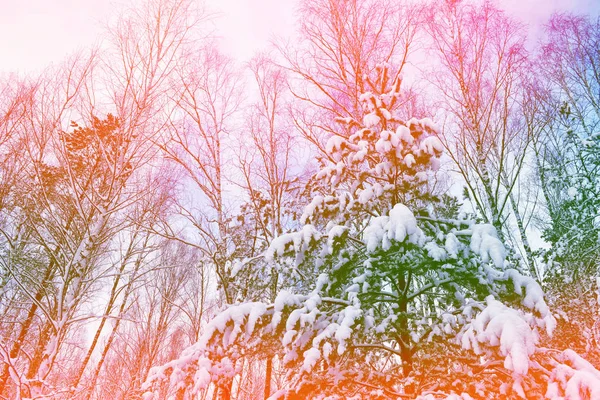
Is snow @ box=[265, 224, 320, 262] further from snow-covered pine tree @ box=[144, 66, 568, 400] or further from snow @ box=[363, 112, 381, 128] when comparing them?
snow @ box=[363, 112, 381, 128]

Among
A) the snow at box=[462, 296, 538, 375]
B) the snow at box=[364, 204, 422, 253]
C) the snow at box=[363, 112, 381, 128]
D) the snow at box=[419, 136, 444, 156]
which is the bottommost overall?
the snow at box=[462, 296, 538, 375]

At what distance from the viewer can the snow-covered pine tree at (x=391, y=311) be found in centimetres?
331

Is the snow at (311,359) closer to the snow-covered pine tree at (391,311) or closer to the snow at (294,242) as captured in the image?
the snow-covered pine tree at (391,311)

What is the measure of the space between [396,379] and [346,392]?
0.63 meters

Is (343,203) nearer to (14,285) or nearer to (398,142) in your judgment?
(398,142)

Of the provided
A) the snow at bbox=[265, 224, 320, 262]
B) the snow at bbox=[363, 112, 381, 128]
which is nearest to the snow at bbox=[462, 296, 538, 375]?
the snow at bbox=[265, 224, 320, 262]

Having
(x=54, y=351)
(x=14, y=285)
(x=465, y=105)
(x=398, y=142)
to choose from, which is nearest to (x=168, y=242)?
(x=14, y=285)

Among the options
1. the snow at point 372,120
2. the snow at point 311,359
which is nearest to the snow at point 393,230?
the snow at point 311,359

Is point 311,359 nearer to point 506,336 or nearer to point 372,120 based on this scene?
point 506,336

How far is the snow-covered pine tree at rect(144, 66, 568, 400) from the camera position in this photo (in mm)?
3309

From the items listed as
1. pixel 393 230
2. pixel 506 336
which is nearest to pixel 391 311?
pixel 393 230

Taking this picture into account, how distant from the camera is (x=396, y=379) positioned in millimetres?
3951

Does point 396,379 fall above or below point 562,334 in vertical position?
below

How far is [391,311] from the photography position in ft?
15.2
